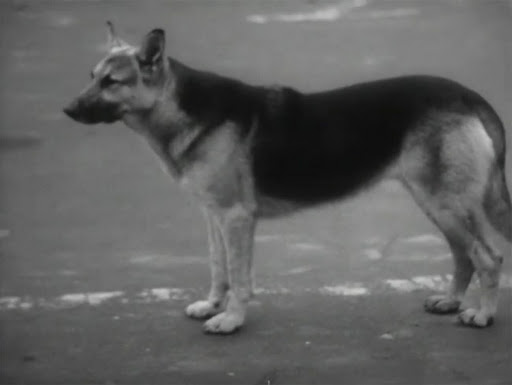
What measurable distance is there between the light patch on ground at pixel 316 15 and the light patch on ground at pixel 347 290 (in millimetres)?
5836

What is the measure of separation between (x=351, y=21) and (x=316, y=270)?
5.55 meters

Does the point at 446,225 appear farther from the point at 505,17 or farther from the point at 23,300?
the point at 505,17

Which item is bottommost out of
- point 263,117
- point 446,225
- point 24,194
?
point 24,194

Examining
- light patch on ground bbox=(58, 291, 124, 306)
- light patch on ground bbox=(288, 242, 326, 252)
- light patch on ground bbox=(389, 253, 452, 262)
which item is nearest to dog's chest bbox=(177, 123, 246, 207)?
light patch on ground bbox=(58, 291, 124, 306)

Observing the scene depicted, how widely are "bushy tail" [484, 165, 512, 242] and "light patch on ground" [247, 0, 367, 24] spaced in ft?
20.3

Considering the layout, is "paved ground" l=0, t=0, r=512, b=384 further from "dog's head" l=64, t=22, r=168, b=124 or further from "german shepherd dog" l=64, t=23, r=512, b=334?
"dog's head" l=64, t=22, r=168, b=124

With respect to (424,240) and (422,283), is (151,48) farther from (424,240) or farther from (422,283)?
(424,240)

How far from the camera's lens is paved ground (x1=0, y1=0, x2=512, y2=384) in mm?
5000

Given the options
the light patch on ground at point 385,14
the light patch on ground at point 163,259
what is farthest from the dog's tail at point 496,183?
the light patch on ground at point 385,14

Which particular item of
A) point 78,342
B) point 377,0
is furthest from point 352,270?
point 377,0

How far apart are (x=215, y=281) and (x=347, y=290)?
2.95ft

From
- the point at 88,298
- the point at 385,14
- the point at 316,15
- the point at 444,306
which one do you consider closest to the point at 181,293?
the point at 88,298

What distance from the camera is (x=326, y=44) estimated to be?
10.9 metres

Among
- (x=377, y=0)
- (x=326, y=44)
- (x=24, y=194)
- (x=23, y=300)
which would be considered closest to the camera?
(x=23, y=300)
